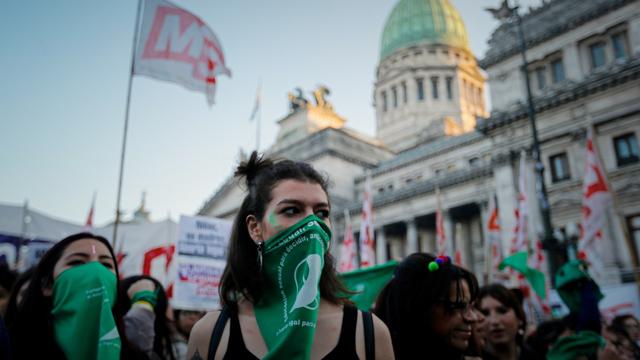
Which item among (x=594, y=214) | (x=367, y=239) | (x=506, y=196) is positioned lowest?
(x=594, y=214)

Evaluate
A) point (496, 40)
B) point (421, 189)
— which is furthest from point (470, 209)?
point (496, 40)

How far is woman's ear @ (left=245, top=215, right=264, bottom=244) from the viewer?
2555 mm

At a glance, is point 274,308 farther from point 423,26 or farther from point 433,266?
point 423,26

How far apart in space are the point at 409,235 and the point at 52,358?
32213mm

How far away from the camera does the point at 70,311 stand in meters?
3.05

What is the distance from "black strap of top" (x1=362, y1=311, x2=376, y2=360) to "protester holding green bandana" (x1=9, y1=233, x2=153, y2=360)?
5.40ft

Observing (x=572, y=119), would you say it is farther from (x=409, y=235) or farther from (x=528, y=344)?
(x=528, y=344)

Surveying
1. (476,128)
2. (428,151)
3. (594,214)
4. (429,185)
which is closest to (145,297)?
(594,214)

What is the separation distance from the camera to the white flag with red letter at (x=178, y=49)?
9797 mm

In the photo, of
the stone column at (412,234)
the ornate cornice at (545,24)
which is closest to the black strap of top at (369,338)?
the ornate cornice at (545,24)

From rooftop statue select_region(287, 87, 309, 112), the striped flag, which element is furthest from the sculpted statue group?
the striped flag

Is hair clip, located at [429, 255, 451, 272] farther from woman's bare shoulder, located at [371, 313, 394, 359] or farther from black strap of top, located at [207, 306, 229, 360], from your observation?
black strap of top, located at [207, 306, 229, 360]

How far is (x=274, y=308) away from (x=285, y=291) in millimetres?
98

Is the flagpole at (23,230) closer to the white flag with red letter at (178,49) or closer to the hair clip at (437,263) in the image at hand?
the white flag with red letter at (178,49)
